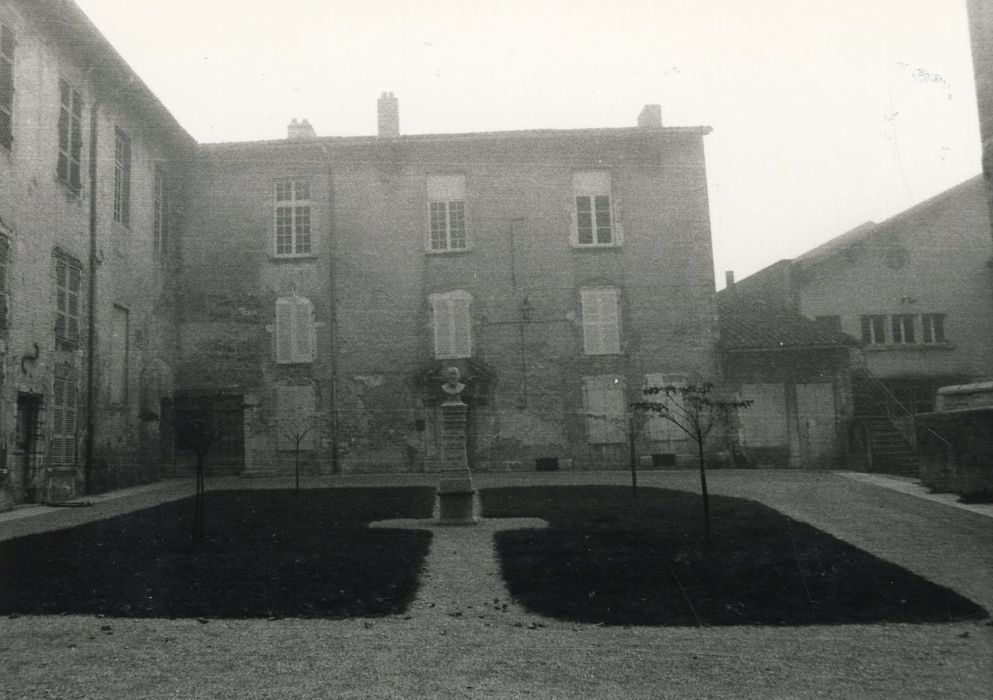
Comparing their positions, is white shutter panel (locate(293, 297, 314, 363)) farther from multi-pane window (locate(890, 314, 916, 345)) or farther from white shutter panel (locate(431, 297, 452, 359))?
multi-pane window (locate(890, 314, 916, 345))

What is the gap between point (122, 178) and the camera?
1781cm

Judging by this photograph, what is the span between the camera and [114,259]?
55.7 feet

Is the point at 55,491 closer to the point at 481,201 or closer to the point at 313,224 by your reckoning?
the point at 313,224

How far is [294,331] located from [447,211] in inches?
199

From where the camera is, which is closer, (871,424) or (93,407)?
(93,407)

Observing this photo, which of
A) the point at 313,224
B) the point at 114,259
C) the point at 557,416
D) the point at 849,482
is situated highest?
the point at 313,224

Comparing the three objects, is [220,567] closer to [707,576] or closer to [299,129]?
[707,576]

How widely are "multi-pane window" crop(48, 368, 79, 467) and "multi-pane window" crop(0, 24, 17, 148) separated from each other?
3980mm

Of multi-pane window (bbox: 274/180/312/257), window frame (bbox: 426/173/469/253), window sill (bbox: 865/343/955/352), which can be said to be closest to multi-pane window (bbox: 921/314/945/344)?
window sill (bbox: 865/343/955/352)

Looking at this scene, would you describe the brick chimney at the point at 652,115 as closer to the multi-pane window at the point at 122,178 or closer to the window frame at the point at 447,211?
the window frame at the point at 447,211

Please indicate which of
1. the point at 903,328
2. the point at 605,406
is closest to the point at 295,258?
the point at 605,406

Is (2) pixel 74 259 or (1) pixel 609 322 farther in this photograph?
(1) pixel 609 322

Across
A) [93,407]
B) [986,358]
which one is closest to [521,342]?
[93,407]

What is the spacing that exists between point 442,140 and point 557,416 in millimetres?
7799
